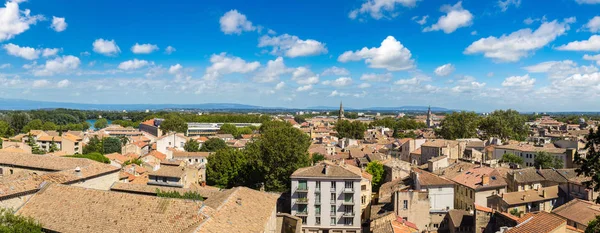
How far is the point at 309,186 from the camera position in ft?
122

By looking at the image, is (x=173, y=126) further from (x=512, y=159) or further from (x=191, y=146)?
(x=512, y=159)

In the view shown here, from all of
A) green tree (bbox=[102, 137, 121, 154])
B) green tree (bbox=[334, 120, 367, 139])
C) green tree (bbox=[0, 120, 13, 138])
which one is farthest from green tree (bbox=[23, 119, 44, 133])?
green tree (bbox=[334, 120, 367, 139])

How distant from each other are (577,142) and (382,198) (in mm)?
44071

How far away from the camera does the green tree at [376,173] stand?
160 ft

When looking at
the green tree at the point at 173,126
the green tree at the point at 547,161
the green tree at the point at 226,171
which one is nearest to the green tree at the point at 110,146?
the green tree at the point at 226,171

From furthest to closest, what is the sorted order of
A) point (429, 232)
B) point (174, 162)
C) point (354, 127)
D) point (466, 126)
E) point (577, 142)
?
point (354, 127), point (466, 126), point (577, 142), point (174, 162), point (429, 232)

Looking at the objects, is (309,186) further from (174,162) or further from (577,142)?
(577,142)

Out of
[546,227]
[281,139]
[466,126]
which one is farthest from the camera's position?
[466,126]

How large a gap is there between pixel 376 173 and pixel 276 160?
12432 millimetres

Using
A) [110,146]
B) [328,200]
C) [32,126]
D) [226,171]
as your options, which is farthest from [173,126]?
[328,200]

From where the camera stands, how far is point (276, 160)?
46562 millimetres

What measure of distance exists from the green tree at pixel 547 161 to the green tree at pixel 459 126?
3342 cm

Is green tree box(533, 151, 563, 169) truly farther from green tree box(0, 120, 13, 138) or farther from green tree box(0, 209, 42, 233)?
green tree box(0, 120, 13, 138)

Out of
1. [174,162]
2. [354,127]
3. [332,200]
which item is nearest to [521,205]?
[332,200]
